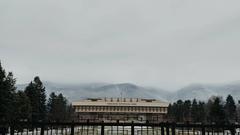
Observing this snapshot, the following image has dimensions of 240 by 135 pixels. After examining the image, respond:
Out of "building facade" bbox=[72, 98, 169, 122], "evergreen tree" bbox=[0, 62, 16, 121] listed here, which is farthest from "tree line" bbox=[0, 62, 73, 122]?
"building facade" bbox=[72, 98, 169, 122]

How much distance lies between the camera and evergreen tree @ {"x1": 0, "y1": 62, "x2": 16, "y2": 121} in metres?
49.9

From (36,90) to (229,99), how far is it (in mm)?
89270

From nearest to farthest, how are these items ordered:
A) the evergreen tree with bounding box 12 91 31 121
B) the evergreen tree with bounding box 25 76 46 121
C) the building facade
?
the evergreen tree with bounding box 12 91 31 121 < the evergreen tree with bounding box 25 76 46 121 < the building facade

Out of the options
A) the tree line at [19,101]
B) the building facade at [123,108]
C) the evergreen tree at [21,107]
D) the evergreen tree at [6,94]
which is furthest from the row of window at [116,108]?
the evergreen tree at [6,94]

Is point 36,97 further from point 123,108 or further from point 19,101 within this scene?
point 123,108

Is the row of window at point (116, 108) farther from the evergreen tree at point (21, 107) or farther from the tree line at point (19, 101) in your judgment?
the evergreen tree at point (21, 107)

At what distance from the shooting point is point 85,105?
166500 millimetres

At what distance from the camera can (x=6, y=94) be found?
5166cm

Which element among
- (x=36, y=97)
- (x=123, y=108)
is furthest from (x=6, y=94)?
(x=123, y=108)

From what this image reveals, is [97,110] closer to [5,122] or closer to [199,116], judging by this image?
[199,116]

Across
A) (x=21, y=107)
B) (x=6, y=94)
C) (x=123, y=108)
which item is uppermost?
(x=6, y=94)

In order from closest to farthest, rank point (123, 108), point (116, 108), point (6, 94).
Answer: point (6, 94)
point (123, 108)
point (116, 108)

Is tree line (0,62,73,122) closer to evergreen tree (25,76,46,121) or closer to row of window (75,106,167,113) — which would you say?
evergreen tree (25,76,46,121)

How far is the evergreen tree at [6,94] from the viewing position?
49.9 metres
